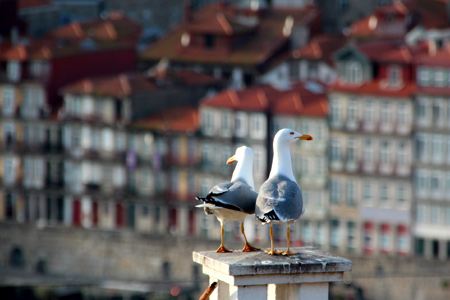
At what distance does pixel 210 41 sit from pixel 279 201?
68931mm

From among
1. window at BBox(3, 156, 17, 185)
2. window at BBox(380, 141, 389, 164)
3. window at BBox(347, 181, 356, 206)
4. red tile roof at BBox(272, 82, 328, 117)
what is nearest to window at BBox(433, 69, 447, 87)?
window at BBox(380, 141, 389, 164)

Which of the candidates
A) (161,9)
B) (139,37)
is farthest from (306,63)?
(161,9)

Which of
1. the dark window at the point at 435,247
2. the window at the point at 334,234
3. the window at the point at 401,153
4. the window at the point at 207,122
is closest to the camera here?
the dark window at the point at 435,247

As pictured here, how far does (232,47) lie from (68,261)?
36.5 ft

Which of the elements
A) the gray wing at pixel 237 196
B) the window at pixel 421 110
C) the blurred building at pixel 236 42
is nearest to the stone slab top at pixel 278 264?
the gray wing at pixel 237 196

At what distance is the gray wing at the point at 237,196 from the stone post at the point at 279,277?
0.98 meters

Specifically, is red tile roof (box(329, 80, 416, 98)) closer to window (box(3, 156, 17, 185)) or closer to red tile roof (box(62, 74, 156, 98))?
red tile roof (box(62, 74, 156, 98))

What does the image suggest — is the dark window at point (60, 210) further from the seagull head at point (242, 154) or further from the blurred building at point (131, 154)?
the seagull head at point (242, 154)

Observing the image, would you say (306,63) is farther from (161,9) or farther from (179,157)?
(161,9)

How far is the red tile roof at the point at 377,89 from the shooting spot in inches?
2916

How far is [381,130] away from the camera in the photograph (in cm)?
7450

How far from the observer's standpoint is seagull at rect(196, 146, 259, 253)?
18.4 meters

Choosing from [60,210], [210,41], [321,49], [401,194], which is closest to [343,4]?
[210,41]

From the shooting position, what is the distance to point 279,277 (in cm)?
1733
